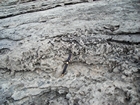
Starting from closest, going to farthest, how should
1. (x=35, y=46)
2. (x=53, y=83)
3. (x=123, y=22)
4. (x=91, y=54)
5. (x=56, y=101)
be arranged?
(x=56, y=101)
(x=53, y=83)
(x=91, y=54)
(x=35, y=46)
(x=123, y=22)

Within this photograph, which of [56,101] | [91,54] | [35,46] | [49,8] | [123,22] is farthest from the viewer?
[49,8]

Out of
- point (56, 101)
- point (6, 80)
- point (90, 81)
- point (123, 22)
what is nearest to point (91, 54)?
point (90, 81)

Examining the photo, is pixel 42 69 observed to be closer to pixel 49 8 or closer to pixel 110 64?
pixel 110 64

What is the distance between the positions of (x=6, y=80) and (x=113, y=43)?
1206mm

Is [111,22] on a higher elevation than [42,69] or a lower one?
higher

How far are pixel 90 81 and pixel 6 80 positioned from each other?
0.88 metres

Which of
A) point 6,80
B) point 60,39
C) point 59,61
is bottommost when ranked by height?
point 6,80

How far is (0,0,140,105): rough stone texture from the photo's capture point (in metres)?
1.10

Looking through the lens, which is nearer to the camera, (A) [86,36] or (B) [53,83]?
(B) [53,83]

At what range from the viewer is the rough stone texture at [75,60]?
110 cm

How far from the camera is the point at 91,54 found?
1409 millimetres

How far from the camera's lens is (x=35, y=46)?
162 cm

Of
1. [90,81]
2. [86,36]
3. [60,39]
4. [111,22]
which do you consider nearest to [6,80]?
[60,39]

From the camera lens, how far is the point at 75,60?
1.42 metres
